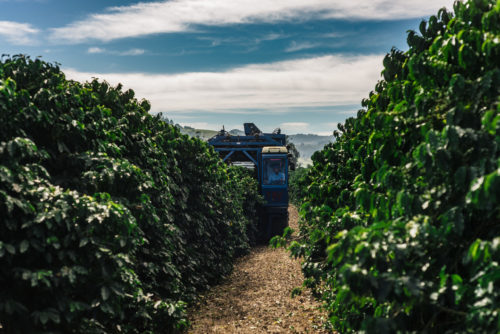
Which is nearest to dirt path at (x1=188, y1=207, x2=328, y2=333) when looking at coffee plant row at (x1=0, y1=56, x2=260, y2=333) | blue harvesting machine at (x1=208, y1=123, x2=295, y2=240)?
coffee plant row at (x1=0, y1=56, x2=260, y2=333)

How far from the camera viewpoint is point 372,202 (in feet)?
10.8

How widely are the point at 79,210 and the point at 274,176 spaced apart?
13.0 meters

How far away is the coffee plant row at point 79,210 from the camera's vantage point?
3.38 metres

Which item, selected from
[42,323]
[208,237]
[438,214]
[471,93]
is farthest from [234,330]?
[471,93]

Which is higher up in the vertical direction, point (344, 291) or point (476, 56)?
point (476, 56)

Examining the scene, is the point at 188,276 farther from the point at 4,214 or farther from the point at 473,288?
the point at 473,288

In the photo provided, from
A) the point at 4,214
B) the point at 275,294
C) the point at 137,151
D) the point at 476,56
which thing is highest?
the point at 476,56

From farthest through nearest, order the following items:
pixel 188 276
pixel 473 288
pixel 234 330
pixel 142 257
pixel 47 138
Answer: pixel 188 276 → pixel 234 330 → pixel 142 257 → pixel 47 138 → pixel 473 288

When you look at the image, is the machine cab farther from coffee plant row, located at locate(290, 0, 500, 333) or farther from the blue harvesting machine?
coffee plant row, located at locate(290, 0, 500, 333)

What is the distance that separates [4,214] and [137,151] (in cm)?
290

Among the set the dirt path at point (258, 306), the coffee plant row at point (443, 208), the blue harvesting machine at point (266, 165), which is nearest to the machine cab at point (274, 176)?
the blue harvesting machine at point (266, 165)

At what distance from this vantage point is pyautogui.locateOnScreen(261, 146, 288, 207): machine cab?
15.8 metres

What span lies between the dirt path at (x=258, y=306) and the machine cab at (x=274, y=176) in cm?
531

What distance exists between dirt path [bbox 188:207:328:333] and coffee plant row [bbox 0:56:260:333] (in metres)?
0.71
